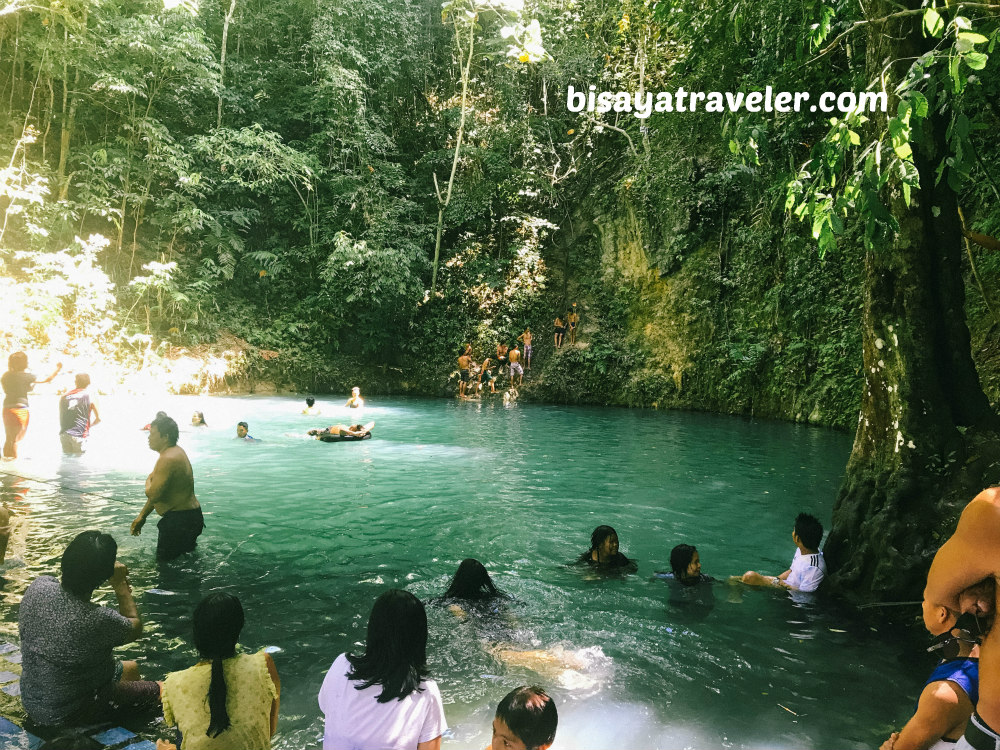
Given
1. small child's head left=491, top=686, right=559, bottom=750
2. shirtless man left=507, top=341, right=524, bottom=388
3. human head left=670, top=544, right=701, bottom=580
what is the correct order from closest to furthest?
small child's head left=491, top=686, right=559, bottom=750
human head left=670, top=544, right=701, bottom=580
shirtless man left=507, top=341, right=524, bottom=388

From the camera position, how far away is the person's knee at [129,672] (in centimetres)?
379

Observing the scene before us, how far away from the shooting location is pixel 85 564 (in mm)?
Result: 3203

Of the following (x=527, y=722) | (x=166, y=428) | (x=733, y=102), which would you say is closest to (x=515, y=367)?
(x=166, y=428)

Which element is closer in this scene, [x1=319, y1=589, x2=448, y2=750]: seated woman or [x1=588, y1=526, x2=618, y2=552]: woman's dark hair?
[x1=319, y1=589, x2=448, y2=750]: seated woman

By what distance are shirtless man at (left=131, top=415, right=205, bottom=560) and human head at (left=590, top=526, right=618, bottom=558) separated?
4143mm

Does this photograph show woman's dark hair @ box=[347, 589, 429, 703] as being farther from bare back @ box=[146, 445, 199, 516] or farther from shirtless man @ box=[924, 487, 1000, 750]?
bare back @ box=[146, 445, 199, 516]

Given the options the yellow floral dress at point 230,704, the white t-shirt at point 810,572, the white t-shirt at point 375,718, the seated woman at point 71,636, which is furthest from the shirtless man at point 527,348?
the white t-shirt at point 375,718

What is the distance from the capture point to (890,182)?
17.4 ft

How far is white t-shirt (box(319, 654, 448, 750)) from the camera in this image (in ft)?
8.21

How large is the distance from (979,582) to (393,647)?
220 centimetres

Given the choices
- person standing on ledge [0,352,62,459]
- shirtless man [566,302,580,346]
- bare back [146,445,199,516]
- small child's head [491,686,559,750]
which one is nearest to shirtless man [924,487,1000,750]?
small child's head [491,686,559,750]

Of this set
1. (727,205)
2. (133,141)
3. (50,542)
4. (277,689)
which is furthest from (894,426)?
(133,141)

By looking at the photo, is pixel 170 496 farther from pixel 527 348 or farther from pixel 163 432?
pixel 527 348

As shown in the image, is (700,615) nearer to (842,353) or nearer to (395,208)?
(842,353)
